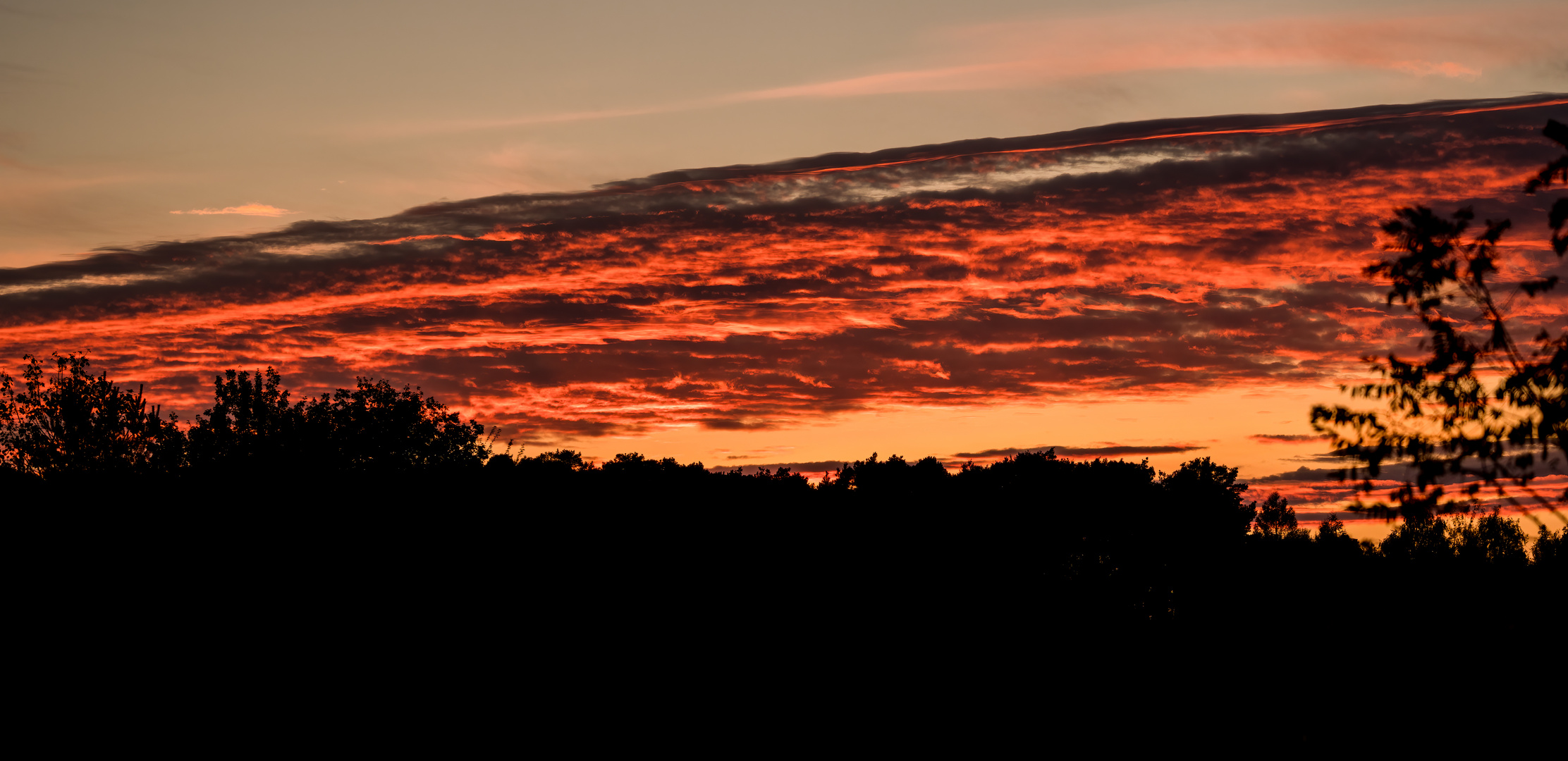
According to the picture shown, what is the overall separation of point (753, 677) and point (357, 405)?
164 ft

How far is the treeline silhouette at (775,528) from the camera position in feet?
125

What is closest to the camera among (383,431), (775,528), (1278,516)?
(775,528)

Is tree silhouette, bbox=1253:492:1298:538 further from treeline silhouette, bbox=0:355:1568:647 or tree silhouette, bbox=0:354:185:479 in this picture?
tree silhouette, bbox=0:354:185:479

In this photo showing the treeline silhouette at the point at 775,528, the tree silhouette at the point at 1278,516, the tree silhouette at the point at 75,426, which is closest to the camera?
the treeline silhouette at the point at 775,528

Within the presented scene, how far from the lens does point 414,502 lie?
137ft

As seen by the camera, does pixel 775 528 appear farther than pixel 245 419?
No

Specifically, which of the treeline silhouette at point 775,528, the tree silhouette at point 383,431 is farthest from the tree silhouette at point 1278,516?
the tree silhouette at point 383,431

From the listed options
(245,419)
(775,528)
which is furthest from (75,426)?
(775,528)

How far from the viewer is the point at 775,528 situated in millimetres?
52562

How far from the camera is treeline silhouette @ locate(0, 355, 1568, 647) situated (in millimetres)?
38000

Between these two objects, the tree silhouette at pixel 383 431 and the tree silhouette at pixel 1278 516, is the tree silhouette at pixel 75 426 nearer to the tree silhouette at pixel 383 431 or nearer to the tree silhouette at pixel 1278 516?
the tree silhouette at pixel 383 431

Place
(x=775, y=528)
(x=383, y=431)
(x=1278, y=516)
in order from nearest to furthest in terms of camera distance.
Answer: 1. (x=775, y=528)
2. (x=383, y=431)
3. (x=1278, y=516)

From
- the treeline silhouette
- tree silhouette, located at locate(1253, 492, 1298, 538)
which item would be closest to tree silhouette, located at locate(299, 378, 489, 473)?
the treeline silhouette

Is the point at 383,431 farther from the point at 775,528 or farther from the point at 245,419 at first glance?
the point at 775,528
